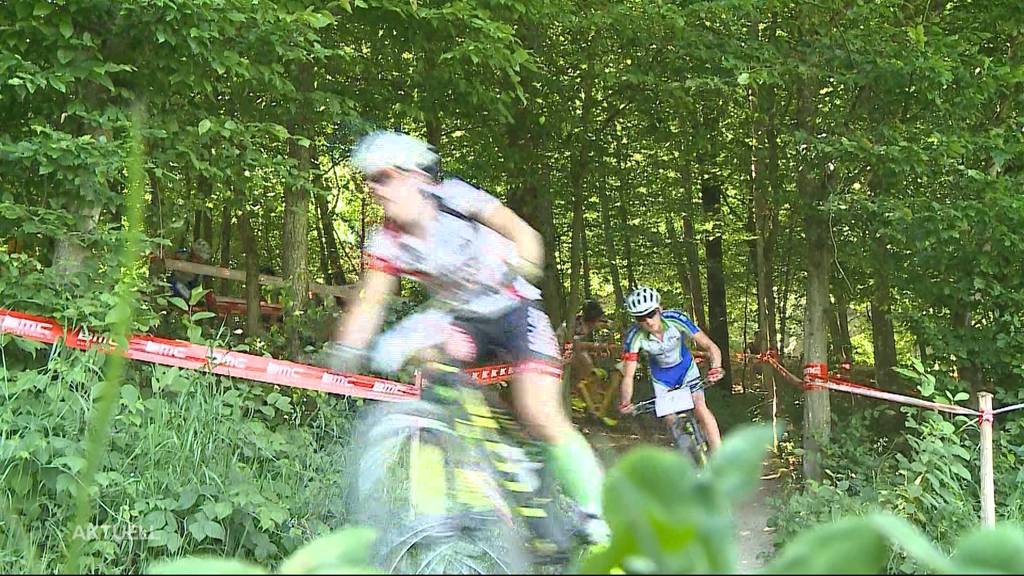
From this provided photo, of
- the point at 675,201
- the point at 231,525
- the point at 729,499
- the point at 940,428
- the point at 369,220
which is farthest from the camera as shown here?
the point at 369,220

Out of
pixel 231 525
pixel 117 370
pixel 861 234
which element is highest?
pixel 861 234

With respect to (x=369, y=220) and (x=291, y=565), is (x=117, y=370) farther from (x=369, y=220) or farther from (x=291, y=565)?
(x=369, y=220)

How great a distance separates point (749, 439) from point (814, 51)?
7424 mm

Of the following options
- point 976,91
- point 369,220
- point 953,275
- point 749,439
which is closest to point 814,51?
point 976,91

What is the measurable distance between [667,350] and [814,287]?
250 centimetres

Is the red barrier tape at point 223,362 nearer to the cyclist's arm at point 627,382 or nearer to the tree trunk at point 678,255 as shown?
the cyclist's arm at point 627,382

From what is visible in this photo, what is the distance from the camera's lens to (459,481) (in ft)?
9.53

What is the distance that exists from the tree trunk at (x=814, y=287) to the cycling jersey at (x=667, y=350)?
5.37 ft

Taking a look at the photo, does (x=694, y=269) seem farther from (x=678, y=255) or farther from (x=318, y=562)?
(x=318, y=562)

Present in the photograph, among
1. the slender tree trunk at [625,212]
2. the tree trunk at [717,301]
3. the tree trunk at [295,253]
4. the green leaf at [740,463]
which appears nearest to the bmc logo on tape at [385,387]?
the tree trunk at [295,253]

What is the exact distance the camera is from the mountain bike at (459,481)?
9.09 ft

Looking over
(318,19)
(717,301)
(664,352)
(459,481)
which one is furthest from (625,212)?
(459,481)

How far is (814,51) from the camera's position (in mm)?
7277

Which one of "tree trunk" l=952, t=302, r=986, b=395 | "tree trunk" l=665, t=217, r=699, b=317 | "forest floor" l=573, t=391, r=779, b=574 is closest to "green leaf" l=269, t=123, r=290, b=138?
"forest floor" l=573, t=391, r=779, b=574
